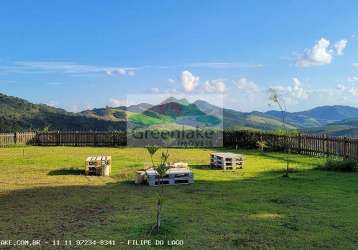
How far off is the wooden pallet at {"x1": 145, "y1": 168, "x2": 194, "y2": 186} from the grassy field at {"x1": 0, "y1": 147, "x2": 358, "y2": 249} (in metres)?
0.43

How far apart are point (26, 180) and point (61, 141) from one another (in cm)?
2064

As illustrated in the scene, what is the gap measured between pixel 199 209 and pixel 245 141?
21.6 meters

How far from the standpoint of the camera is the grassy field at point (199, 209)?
691 cm

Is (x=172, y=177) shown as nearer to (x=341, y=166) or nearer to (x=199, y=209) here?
(x=199, y=209)

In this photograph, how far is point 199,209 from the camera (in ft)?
29.3

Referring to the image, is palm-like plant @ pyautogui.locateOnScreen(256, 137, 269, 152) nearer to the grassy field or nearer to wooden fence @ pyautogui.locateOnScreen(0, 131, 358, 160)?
wooden fence @ pyautogui.locateOnScreen(0, 131, 358, 160)

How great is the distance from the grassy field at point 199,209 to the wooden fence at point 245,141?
5663 mm

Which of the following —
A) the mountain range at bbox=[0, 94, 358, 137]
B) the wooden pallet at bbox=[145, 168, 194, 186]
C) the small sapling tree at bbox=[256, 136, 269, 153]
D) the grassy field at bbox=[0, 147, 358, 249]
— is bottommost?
the grassy field at bbox=[0, 147, 358, 249]

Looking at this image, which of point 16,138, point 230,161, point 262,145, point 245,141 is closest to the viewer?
point 230,161

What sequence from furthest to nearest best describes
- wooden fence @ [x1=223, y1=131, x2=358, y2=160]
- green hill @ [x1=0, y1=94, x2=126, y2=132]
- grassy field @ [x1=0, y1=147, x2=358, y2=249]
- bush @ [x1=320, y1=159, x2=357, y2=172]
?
green hill @ [x1=0, y1=94, x2=126, y2=132]
wooden fence @ [x1=223, y1=131, x2=358, y2=160]
bush @ [x1=320, y1=159, x2=357, y2=172]
grassy field @ [x1=0, y1=147, x2=358, y2=249]

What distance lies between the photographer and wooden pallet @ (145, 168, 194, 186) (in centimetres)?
1247

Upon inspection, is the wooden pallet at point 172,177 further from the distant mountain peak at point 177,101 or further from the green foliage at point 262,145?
the distant mountain peak at point 177,101

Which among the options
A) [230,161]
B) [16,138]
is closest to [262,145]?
[230,161]

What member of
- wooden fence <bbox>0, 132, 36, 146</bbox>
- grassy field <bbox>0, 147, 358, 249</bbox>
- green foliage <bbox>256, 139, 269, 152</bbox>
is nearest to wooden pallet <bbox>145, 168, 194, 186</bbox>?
grassy field <bbox>0, 147, 358, 249</bbox>
